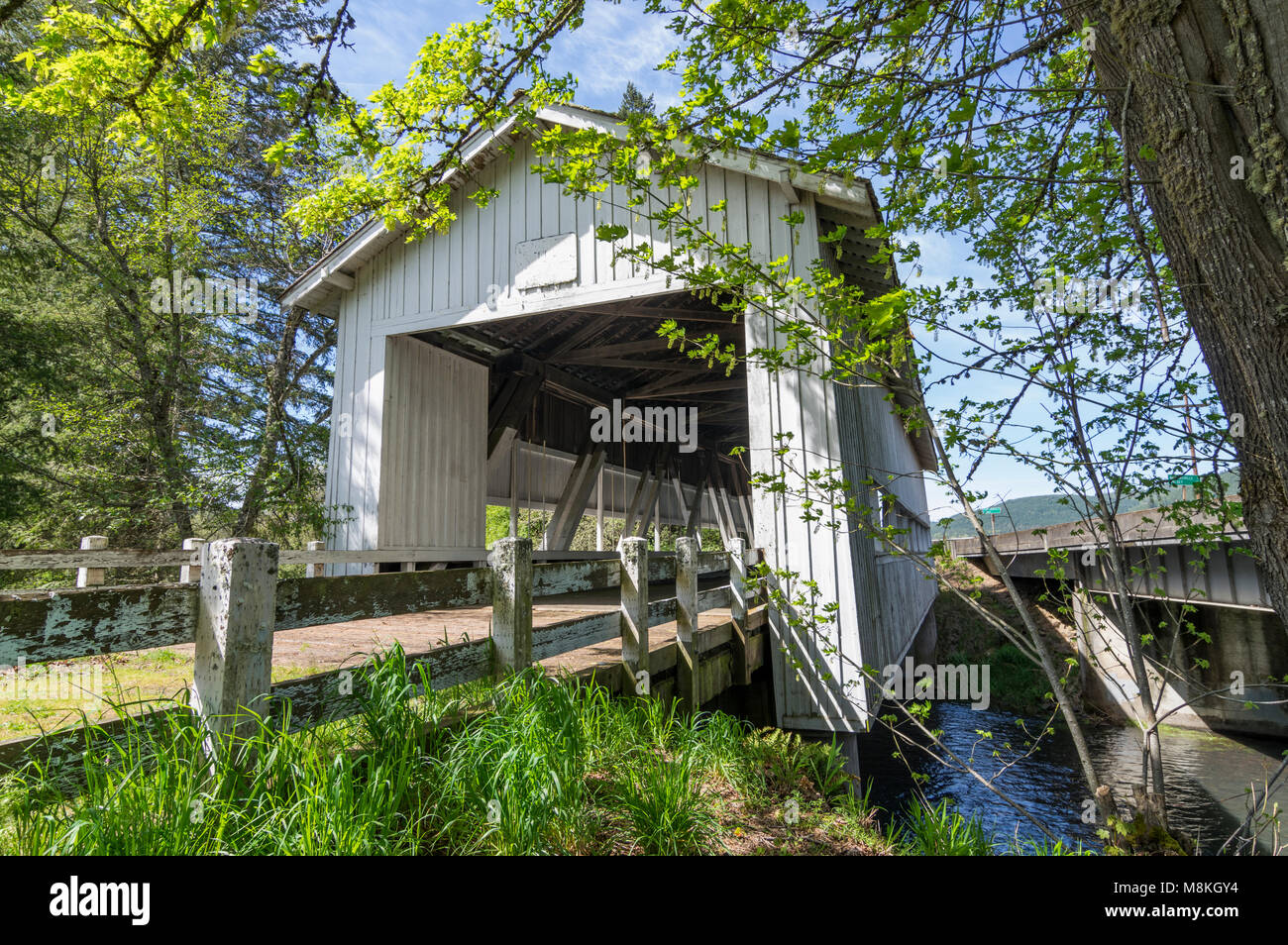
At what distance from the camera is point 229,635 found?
2045 mm

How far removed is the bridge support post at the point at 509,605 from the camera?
3.26 metres

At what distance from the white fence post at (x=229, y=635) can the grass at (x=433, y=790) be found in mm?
75

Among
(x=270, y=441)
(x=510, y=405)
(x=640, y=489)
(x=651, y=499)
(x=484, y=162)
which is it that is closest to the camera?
(x=484, y=162)

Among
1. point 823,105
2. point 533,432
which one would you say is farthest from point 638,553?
point 533,432

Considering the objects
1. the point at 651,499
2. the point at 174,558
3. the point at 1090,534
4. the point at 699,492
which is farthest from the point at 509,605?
the point at 699,492

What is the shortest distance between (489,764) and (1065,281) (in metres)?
3.42

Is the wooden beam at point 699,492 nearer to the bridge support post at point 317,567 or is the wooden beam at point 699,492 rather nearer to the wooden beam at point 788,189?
the bridge support post at point 317,567

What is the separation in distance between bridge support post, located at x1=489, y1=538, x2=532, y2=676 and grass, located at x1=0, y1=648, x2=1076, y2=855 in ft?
0.52

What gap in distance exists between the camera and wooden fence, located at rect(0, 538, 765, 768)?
68.4 inches

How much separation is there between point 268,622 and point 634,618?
2458mm

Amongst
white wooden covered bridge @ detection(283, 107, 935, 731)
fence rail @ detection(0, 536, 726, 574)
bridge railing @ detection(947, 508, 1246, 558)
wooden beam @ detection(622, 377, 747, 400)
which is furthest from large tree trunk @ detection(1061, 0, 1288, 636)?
wooden beam @ detection(622, 377, 747, 400)

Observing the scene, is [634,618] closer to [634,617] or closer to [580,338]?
[634,617]

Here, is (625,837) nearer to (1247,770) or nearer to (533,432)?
(533,432)

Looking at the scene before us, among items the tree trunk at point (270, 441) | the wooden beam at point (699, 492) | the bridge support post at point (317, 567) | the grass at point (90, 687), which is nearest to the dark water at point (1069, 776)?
the wooden beam at point (699, 492)
